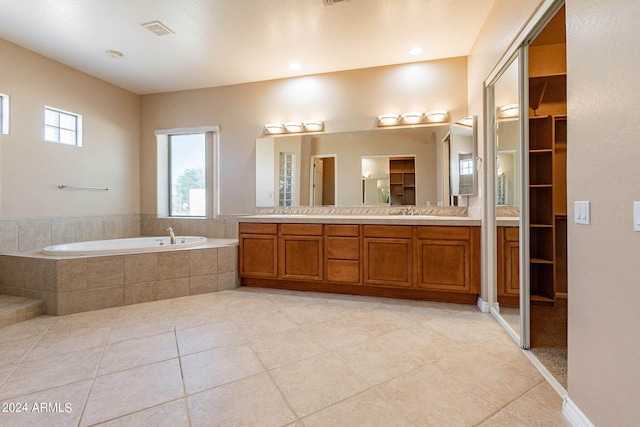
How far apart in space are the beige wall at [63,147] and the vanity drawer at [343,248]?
3194 mm

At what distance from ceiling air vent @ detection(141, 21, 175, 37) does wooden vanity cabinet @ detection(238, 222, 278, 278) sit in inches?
83.1

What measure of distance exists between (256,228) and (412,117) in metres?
2.29

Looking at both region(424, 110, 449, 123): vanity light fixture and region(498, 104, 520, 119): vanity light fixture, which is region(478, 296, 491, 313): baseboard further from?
region(424, 110, 449, 123): vanity light fixture

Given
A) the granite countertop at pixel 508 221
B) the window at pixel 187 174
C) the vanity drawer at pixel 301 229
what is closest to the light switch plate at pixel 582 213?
the granite countertop at pixel 508 221

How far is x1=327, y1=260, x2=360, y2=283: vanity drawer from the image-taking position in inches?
129

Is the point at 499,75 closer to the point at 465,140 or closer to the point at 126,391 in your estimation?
the point at 465,140

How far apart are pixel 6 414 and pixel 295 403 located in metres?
1.37

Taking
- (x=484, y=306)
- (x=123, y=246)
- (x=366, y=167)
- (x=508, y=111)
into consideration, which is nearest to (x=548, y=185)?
(x=508, y=111)

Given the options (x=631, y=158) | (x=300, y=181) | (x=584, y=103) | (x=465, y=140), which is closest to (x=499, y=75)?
(x=465, y=140)

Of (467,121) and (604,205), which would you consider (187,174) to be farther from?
(604,205)

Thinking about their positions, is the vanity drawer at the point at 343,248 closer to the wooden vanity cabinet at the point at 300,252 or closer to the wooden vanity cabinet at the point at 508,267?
the wooden vanity cabinet at the point at 300,252

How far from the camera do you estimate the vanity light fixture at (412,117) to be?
3595 millimetres

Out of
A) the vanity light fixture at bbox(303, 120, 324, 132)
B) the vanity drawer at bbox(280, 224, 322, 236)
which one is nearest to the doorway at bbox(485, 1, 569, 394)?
the vanity drawer at bbox(280, 224, 322, 236)

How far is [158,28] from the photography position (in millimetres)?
2895
